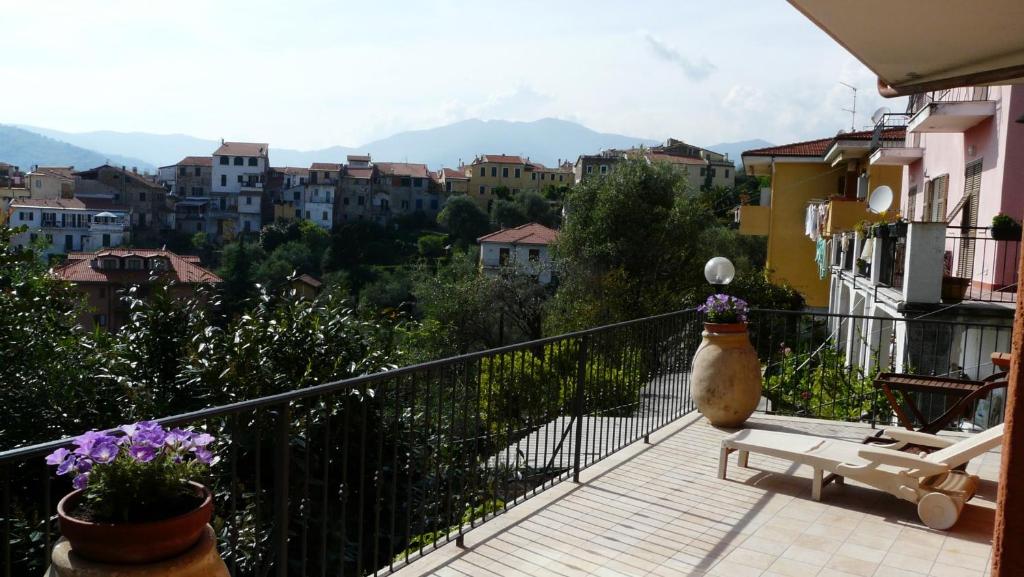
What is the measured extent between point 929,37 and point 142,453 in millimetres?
3138

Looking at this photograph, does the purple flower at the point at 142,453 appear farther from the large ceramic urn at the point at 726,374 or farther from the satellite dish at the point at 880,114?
the satellite dish at the point at 880,114

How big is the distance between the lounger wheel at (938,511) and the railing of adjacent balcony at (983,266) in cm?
→ 607

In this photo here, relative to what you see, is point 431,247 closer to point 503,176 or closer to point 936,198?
point 503,176

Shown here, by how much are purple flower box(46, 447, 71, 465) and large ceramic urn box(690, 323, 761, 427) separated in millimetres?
6071

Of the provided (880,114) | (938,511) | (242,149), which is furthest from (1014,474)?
(242,149)

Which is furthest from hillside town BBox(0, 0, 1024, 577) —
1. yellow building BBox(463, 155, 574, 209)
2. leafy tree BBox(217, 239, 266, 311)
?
yellow building BBox(463, 155, 574, 209)

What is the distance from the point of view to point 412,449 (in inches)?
167

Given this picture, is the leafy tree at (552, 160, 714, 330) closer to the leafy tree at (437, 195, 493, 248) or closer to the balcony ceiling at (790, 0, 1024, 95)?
the balcony ceiling at (790, 0, 1024, 95)

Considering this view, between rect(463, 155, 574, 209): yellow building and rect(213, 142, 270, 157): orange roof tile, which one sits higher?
rect(213, 142, 270, 157): orange roof tile

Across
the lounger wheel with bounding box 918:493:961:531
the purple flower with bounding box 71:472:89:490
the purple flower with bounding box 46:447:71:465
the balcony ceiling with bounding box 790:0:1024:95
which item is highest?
the balcony ceiling with bounding box 790:0:1024:95

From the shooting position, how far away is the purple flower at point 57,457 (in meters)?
2.33

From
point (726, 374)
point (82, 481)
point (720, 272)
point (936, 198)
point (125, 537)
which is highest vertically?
point (936, 198)

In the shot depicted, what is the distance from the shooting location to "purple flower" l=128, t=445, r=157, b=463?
2324 millimetres

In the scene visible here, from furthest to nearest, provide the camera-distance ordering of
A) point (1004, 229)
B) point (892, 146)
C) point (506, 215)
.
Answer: point (506, 215) < point (892, 146) < point (1004, 229)
